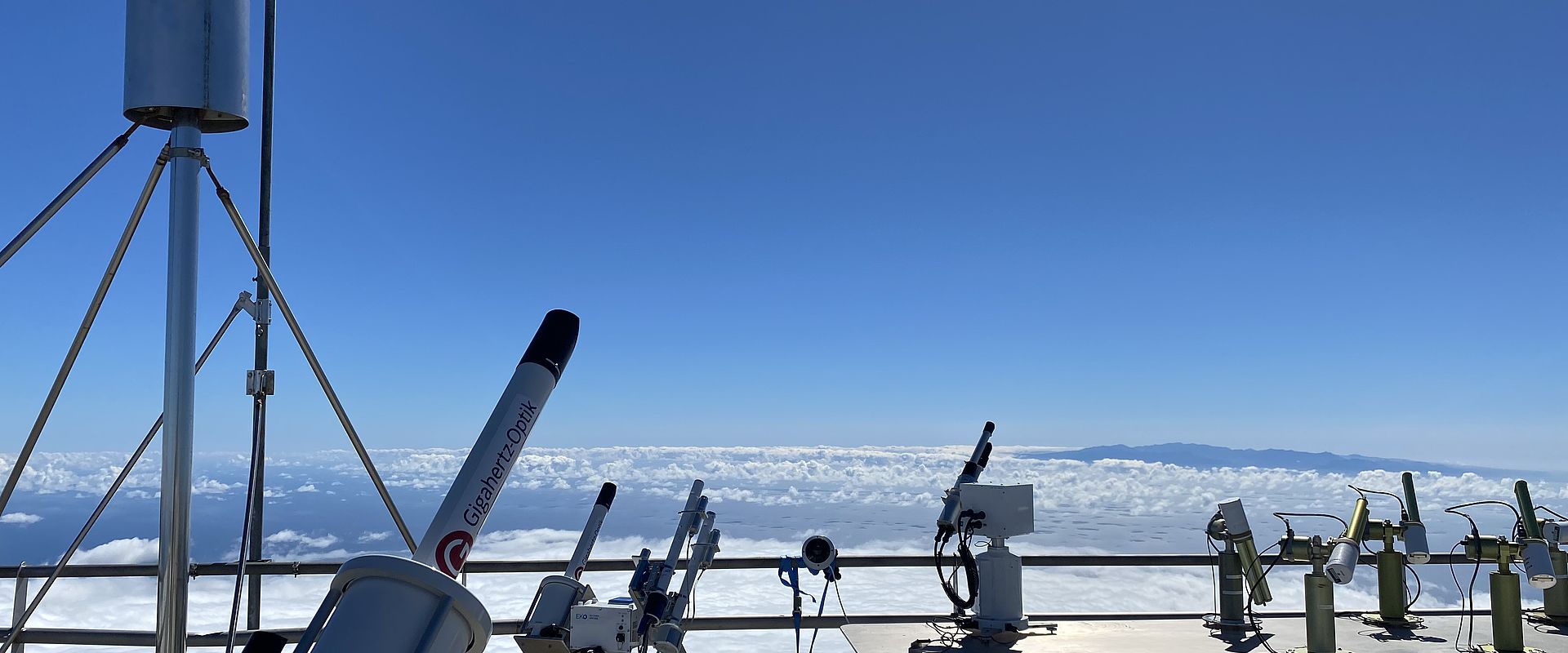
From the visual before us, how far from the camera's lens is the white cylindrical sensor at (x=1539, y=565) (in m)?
5.85

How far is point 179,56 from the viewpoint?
3.25 metres

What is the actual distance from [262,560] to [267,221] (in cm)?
208

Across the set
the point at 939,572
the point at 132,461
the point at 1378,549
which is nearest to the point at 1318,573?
the point at 1378,549

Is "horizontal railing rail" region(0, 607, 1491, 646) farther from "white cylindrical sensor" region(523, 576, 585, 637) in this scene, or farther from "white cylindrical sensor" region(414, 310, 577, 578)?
"white cylindrical sensor" region(414, 310, 577, 578)

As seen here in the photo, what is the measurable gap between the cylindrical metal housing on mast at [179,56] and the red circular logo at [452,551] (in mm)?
1911

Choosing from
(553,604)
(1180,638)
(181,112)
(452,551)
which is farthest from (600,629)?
(1180,638)

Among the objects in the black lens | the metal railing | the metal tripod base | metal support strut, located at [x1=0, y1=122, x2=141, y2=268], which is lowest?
the metal tripod base

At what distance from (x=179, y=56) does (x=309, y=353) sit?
112 cm

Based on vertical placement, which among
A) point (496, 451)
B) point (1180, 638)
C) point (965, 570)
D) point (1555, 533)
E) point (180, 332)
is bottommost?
point (1180, 638)

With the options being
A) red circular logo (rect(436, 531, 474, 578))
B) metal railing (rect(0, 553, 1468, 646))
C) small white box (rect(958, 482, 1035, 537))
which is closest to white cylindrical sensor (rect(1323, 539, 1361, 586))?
metal railing (rect(0, 553, 1468, 646))

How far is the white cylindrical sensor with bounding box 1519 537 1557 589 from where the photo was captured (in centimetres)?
585

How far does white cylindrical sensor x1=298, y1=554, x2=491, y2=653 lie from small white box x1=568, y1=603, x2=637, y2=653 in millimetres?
2050

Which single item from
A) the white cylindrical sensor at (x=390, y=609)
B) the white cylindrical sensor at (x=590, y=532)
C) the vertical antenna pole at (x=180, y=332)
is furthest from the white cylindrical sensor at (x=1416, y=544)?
the vertical antenna pole at (x=180, y=332)

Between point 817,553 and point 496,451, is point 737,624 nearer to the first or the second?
point 817,553
